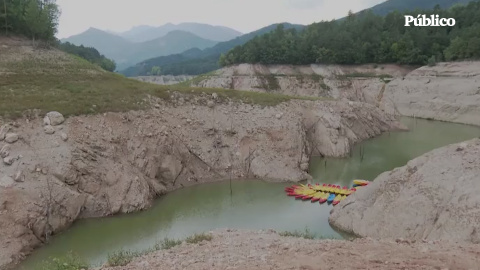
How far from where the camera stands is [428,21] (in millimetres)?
90500

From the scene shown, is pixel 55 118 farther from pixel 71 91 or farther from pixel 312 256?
pixel 312 256

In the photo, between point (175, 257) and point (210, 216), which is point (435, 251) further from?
point (210, 216)

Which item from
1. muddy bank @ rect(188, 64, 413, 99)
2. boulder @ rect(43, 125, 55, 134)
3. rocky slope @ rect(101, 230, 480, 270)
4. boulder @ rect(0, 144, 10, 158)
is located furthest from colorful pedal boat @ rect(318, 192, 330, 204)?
muddy bank @ rect(188, 64, 413, 99)

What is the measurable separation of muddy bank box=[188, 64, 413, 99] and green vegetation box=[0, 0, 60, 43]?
34718 millimetres

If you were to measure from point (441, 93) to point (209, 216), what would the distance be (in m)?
53.8

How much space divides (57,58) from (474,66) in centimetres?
6215

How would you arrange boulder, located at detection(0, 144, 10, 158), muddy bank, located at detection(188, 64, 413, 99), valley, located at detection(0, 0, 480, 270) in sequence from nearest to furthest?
valley, located at detection(0, 0, 480, 270), boulder, located at detection(0, 144, 10, 158), muddy bank, located at detection(188, 64, 413, 99)

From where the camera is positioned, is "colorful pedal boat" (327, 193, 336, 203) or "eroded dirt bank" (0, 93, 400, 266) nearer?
"eroded dirt bank" (0, 93, 400, 266)

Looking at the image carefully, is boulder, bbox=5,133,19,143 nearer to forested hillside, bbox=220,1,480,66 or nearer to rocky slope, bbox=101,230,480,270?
rocky slope, bbox=101,230,480,270

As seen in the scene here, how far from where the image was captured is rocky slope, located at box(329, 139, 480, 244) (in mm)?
17359

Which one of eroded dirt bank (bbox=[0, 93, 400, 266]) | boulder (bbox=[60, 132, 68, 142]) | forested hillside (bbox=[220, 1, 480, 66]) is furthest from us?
forested hillside (bbox=[220, 1, 480, 66])

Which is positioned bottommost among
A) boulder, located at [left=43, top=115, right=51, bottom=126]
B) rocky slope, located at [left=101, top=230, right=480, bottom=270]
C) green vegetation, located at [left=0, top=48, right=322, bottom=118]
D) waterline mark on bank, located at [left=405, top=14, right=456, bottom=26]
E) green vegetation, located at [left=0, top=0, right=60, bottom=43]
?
rocky slope, located at [left=101, top=230, right=480, bottom=270]

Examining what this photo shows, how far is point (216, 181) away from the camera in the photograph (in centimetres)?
3306

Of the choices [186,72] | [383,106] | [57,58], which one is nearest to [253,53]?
[383,106]
